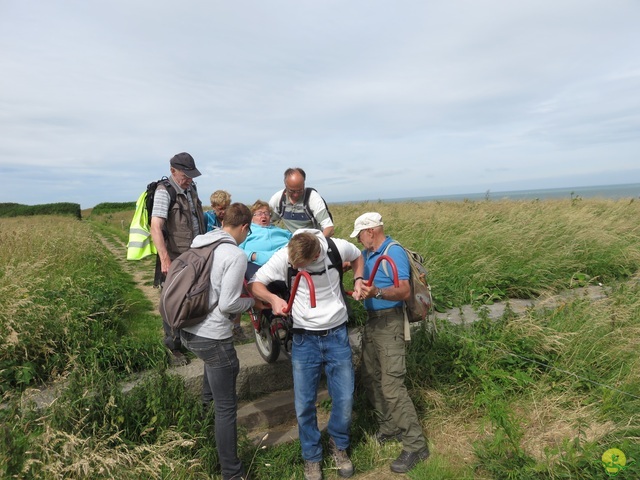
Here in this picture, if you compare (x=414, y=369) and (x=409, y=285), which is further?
(x=414, y=369)

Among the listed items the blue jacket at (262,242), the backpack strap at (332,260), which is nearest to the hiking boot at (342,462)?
the backpack strap at (332,260)

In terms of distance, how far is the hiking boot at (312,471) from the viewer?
307cm

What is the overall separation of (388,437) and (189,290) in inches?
89.5

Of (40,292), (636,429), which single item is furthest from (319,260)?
(40,292)

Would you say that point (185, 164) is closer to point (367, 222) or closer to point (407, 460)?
point (367, 222)

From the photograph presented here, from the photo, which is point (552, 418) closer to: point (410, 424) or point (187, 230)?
point (410, 424)

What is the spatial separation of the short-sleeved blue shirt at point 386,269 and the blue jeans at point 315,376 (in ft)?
1.41

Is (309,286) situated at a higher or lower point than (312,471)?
higher

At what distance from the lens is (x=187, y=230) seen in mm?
4020

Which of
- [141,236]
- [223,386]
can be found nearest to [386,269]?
[223,386]

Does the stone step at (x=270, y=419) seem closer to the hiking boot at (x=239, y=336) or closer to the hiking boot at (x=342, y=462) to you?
the hiking boot at (x=342, y=462)

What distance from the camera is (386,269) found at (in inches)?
126

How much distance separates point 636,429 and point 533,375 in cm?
117

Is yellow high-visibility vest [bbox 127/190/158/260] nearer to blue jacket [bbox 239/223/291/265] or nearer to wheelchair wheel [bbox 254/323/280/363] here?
blue jacket [bbox 239/223/291/265]
